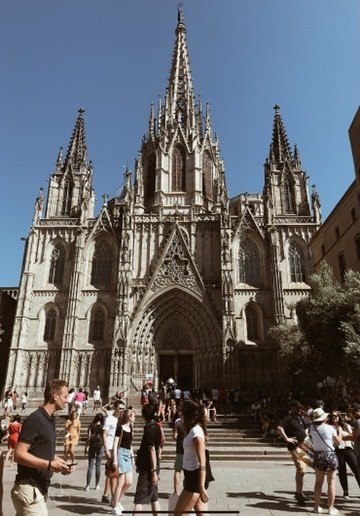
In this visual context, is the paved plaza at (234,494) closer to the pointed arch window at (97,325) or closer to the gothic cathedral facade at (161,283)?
the gothic cathedral facade at (161,283)

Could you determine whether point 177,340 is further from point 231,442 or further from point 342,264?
point 231,442

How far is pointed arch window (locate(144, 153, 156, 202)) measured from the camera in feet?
124

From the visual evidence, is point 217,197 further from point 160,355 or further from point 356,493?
point 356,493

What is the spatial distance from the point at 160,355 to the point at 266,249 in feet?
40.8

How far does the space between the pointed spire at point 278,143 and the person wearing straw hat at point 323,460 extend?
33468mm

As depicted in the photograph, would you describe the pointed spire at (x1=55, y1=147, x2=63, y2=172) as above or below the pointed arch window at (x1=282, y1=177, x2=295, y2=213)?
above

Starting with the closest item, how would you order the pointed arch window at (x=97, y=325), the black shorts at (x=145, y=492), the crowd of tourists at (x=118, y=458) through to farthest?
the crowd of tourists at (x=118, y=458) < the black shorts at (x=145, y=492) < the pointed arch window at (x=97, y=325)

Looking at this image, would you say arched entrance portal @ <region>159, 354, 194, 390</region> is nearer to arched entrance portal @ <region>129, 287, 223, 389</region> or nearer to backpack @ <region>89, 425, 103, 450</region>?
arched entrance portal @ <region>129, 287, 223, 389</region>

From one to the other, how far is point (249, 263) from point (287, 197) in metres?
8.12

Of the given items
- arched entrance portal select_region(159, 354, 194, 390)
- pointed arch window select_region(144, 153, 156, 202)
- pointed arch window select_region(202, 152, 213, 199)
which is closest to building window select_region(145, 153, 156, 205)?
pointed arch window select_region(144, 153, 156, 202)

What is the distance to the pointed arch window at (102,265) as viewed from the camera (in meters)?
32.4

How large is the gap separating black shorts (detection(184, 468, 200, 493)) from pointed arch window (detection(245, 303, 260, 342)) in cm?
2596

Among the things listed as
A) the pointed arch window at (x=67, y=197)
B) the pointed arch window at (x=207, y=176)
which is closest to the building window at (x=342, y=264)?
the pointed arch window at (x=207, y=176)

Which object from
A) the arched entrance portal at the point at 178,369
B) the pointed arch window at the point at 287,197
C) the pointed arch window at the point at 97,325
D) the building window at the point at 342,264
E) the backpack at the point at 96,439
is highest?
the pointed arch window at the point at 287,197
